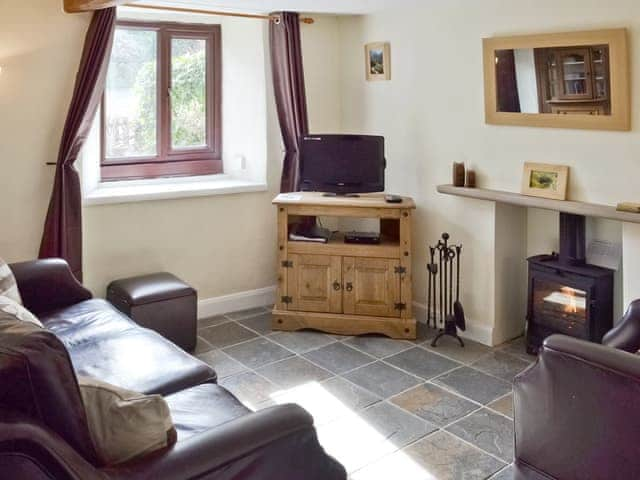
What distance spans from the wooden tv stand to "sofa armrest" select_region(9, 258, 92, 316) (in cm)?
140

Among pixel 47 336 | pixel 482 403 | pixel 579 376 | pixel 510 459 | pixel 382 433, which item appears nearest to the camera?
pixel 47 336

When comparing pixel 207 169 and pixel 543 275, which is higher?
pixel 207 169

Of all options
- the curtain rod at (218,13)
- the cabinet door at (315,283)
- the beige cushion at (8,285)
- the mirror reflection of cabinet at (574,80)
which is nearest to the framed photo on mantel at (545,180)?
the mirror reflection of cabinet at (574,80)

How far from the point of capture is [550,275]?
3736mm

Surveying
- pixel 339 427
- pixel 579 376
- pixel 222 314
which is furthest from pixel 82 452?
pixel 222 314

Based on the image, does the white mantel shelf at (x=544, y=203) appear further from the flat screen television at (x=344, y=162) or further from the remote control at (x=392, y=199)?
the flat screen television at (x=344, y=162)

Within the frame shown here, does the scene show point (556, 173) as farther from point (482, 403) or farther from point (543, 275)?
point (482, 403)

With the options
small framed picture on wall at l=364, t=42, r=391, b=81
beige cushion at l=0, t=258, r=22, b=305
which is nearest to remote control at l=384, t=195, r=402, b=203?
small framed picture on wall at l=364, t=42, r=391, b=81

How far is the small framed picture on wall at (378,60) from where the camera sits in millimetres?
4477

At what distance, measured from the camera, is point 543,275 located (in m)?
3.78

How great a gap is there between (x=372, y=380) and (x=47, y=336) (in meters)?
2.34

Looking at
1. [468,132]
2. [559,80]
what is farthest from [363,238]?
[559,80]

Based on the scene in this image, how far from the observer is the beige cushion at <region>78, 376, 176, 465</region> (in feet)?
5.31

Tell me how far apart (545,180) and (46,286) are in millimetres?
2748
